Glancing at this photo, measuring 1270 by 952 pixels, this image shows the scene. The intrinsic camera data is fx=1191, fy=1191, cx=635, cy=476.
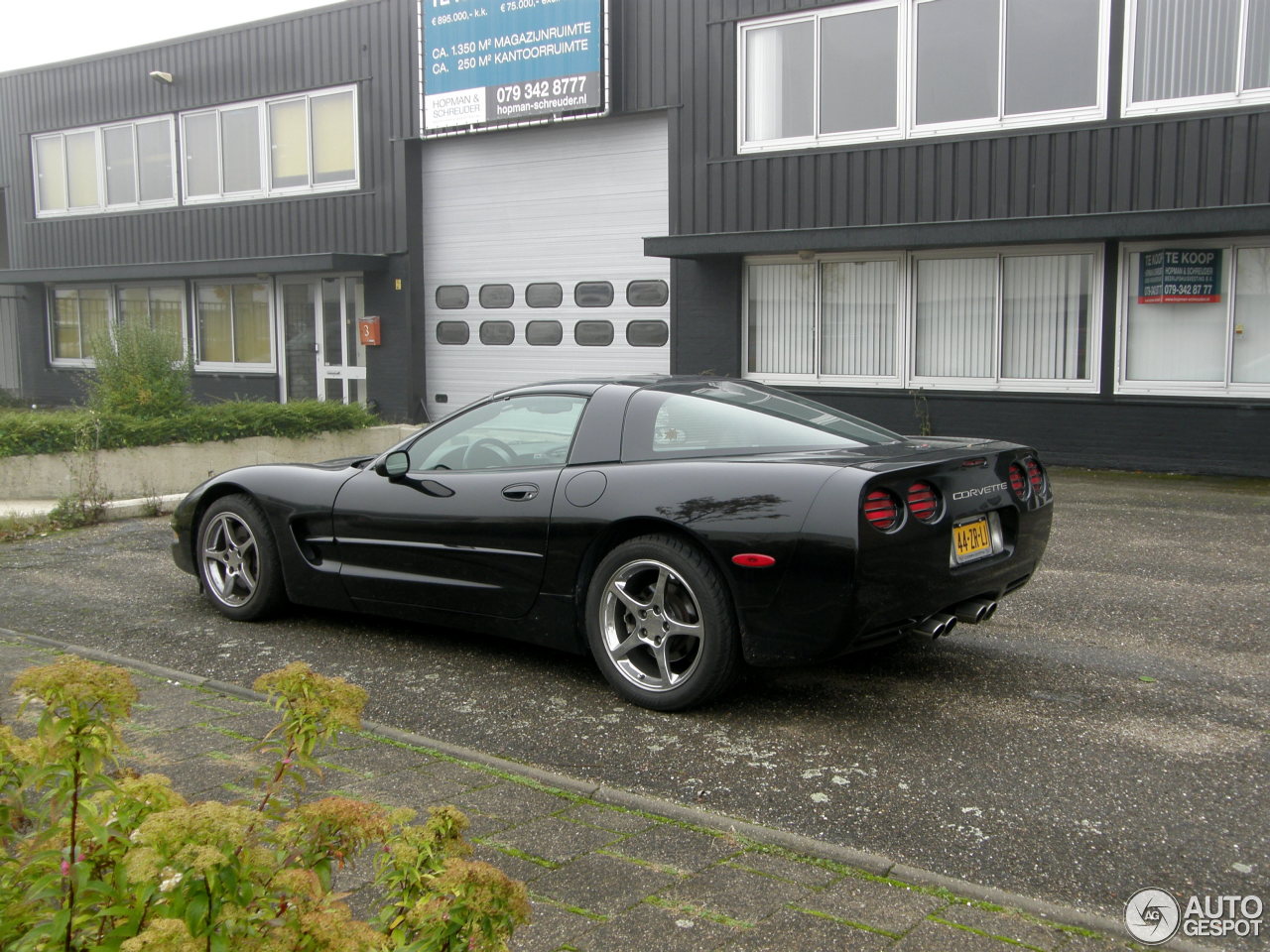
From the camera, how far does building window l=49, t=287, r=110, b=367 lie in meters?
23.1

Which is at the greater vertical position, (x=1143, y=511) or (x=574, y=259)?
(x=574, y=259)

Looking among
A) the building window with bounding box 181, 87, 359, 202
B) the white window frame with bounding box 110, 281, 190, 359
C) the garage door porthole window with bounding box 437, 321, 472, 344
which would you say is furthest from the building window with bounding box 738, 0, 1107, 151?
the white window frame with bounding box 110, 281, 190, 359

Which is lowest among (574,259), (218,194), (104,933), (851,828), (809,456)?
(851,828)

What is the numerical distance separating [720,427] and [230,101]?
58.7 feet

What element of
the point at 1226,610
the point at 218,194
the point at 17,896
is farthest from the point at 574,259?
the point at 17,896

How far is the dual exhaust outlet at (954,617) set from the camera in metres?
4.81

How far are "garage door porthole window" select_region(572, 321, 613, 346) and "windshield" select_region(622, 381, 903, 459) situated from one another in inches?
451

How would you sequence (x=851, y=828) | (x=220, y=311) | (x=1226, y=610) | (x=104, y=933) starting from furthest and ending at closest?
(x=220, y=311) < (x=1226, y=610) < (x=851, y=828) < (x=104, y=933)

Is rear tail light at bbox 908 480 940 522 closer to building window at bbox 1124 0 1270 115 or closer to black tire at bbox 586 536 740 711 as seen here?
black tire at bbox 586 536 740 711

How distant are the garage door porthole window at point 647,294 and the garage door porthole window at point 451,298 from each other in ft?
10.1

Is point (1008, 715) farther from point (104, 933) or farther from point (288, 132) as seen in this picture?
point (288, 132)

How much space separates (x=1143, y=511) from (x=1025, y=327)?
159 inches

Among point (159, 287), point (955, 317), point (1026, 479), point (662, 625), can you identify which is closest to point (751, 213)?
point (955, 317)

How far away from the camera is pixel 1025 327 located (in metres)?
13.6
